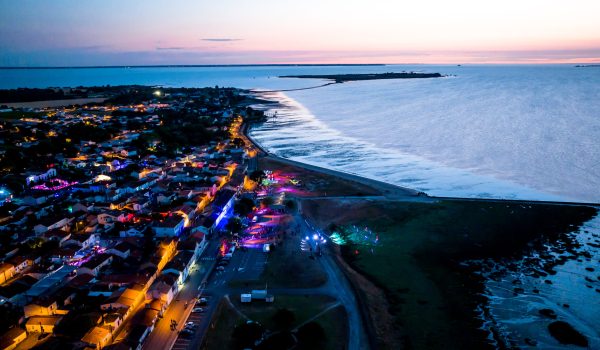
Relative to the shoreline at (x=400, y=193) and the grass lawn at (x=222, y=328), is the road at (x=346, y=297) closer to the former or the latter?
the grass lawn at (x=222, y=328)

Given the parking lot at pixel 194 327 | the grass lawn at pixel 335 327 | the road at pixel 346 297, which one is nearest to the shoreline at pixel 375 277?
the road at pixel 346 297

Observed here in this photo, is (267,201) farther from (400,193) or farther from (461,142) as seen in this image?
(461,142)

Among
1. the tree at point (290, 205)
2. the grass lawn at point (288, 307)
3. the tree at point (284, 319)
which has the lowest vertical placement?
the grass lawn at point (288, 307)

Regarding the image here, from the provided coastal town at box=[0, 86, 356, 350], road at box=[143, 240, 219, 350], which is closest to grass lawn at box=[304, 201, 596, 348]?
coastal town at box=[0, 86, 356, 350]

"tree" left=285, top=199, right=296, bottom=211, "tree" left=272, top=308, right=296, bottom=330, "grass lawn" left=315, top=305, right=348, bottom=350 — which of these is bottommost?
"grass lawn" left=315, top=305, right=348, bottom=350

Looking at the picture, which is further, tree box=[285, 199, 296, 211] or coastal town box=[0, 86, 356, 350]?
tree box=[285, 199, 296, 211]

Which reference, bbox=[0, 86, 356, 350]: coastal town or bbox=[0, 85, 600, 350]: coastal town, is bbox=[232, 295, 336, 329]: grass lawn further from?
bbox=[0, 86, 356, 350]: coastal town
